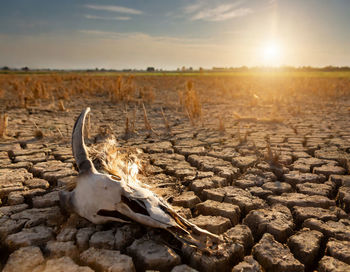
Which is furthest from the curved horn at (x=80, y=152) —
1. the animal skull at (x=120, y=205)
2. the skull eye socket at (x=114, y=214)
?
the skull eye socket at (x=114, y=214)

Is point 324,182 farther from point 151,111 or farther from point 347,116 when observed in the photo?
point 151,111

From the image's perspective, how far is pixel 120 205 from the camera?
1.64 meters

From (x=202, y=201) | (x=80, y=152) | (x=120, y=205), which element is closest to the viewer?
(x=120, y=205)

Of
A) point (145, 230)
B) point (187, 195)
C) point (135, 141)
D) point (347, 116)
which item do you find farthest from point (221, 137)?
point (347, 116)

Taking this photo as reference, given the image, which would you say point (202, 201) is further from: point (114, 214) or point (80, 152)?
point (80, 152)

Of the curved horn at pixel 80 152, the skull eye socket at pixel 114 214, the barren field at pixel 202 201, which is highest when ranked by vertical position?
the curved horn at pixel 80 152

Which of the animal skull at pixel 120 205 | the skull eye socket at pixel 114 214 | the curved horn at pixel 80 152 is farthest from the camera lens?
the curved horn at pixel 80 152

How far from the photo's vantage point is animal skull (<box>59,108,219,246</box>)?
1562mm

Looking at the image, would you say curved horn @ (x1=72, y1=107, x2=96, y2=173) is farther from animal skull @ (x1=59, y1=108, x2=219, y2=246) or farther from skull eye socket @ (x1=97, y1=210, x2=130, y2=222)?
skull eye socket @ (x1=97, y1=210, x2=130, y2=222)

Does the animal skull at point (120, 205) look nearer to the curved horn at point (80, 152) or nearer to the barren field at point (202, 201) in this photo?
the curved horn at point (80, 152)

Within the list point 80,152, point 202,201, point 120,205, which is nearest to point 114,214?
point 120,205

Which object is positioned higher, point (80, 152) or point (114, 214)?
point (80, 152)

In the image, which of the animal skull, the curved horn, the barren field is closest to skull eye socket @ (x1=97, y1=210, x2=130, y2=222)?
the animal skull

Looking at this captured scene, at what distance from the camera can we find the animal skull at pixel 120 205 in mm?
1562
